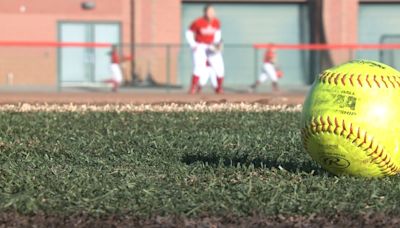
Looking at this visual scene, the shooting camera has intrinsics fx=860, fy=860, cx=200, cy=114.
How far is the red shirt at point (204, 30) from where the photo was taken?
1788cm

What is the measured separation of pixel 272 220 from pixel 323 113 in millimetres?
1316

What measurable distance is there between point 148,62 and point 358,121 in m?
17.6

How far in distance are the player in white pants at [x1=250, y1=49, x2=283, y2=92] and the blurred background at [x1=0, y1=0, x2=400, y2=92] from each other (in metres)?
0.22

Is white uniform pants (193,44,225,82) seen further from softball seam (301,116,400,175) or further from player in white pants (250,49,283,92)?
softball seam (301,116,400,175)

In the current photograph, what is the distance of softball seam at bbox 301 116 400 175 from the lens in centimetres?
583

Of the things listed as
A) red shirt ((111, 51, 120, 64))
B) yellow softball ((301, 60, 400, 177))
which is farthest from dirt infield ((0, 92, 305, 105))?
yellow softball ((301, 60, 400, 177))

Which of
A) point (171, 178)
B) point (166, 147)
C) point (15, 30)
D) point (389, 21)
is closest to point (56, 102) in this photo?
point (166, 147)

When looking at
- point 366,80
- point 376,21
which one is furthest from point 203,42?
point 376,21

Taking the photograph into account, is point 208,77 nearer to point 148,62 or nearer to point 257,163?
point 148,62

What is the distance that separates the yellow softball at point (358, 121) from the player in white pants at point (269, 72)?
17127 mm

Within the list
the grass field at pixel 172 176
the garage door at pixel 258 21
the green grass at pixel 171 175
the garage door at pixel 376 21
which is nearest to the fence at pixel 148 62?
the garage door at pixel 258 21

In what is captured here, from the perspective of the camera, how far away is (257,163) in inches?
271

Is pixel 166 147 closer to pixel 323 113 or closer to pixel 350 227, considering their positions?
pixel 323 113

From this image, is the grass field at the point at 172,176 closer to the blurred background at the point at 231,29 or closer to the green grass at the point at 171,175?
the green grass at the point at 171,175
